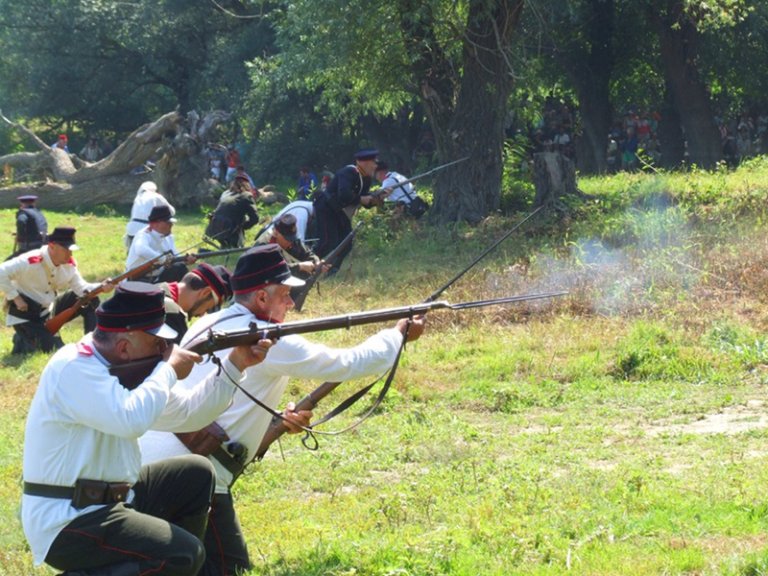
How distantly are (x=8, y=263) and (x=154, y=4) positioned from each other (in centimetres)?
2935

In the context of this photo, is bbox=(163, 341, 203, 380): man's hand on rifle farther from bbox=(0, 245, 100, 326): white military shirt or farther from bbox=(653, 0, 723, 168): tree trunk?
bbox=(653, 0, 723, 168): tree trunk

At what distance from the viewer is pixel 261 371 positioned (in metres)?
6.49

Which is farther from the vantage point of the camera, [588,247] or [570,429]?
[588,247]

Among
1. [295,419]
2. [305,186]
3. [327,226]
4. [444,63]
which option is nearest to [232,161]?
[305,186]

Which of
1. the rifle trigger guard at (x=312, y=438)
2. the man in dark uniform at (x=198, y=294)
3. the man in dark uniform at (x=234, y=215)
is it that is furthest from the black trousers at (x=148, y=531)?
the man in dark uniform at (x=234, y=215)

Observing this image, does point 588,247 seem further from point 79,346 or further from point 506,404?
point 79,346

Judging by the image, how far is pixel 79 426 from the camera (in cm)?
538

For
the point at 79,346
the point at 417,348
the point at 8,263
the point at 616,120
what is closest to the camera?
the point at 79,346

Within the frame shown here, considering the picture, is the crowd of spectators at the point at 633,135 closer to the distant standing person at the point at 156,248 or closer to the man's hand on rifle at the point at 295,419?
the distant standing person at the point at 156,248

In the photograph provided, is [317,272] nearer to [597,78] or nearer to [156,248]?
[156,248]

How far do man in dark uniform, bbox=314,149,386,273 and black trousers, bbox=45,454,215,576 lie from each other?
1041 centimetres

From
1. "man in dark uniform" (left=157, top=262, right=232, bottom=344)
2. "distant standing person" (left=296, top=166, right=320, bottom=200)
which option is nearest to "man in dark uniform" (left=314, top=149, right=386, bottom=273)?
"man in dark uniform" (left=157, top=262, right=232, bottom=344)

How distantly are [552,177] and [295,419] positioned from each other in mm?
14060

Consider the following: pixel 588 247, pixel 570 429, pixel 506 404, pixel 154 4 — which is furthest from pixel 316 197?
pixel 154 4
